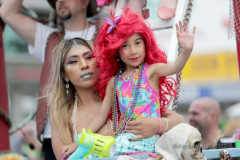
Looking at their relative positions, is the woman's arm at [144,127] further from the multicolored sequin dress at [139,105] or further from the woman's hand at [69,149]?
the woman's hand at [69,149]

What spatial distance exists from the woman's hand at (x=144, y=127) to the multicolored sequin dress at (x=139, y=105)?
0.02 meters

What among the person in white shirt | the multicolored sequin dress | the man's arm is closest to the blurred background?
the person in white shirt

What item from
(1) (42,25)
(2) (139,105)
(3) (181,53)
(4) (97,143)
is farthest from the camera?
(1) (42,25)

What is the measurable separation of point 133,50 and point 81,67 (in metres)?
0.35

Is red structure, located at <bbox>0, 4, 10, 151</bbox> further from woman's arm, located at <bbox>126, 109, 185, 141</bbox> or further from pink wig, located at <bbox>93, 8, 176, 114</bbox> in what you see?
woman's arm, located at <bbox>126, 109, 185, 141</bbox>

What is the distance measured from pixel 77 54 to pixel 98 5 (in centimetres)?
126

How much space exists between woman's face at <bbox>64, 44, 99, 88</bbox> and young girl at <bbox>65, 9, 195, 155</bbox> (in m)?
0.06

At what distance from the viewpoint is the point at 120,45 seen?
2.07m

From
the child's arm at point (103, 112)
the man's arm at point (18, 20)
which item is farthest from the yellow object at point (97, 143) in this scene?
the man's arm at point (18, 20)

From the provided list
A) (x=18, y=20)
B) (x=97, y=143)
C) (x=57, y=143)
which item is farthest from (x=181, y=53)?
(x=18, y=20)

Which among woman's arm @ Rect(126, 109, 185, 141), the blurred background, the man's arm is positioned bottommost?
the blurred background

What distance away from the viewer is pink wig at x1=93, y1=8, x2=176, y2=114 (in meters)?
2.07

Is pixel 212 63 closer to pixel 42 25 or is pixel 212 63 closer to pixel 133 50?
pixel 42 25

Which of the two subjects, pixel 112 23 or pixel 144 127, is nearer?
pixel 144 127
